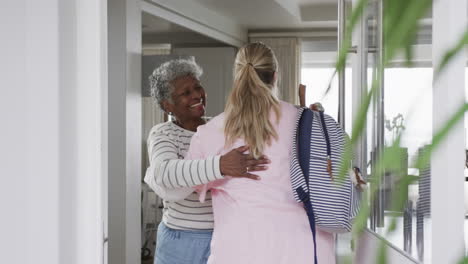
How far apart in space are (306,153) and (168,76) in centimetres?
110

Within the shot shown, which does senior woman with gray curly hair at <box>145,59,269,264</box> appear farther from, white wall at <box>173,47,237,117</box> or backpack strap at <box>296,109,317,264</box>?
white wall at <box>173,47,237,117</box>

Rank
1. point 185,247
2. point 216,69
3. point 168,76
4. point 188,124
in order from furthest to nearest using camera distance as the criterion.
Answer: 1. point 216,69
2. point 168,76
3. point 188,124
4. point 185,247

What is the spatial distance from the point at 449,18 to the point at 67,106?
2.82ft

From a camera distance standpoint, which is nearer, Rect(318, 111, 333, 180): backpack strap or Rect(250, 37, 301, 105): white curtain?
Rect(318, 111, 333, 180): backpack strap

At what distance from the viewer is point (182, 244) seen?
8.32 feet

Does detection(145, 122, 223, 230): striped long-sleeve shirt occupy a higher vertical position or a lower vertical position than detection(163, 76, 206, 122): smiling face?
lower

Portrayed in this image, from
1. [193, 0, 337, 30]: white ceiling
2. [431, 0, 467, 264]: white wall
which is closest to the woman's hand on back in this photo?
[431, 0, 467, 264]: white wall

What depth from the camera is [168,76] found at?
283 centimetres

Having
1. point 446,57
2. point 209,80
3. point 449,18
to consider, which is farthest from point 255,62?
point 209,80

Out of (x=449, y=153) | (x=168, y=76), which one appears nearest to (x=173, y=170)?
(x=168, y=76)

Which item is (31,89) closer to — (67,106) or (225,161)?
(67,106)

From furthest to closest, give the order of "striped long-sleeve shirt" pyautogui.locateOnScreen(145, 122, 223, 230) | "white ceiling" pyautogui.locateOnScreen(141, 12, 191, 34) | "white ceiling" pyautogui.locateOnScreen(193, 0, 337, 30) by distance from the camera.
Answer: "white ceiling" pyautogui.locateOnScreen(141, 12, 191, 34) → "white ceiling" pyautogui.locateOnScreen(193, 0, 337, 30) → "striped long-sleeve shirt" pyautogui.locateOnScreen(145, 122, 223, 230)

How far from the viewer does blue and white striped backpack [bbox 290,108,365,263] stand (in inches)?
75.5

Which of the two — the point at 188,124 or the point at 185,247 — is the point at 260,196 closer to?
the point at 185,247
